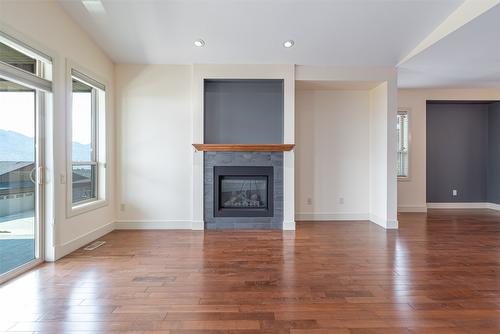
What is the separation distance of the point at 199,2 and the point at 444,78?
463 centimetres

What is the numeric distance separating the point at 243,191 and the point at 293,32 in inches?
103

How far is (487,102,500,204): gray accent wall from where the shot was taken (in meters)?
6.61

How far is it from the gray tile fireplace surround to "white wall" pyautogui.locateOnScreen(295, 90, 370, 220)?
2.57ft

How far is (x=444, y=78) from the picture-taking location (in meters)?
5.44

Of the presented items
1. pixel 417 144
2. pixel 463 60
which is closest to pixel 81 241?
pixel 463 60

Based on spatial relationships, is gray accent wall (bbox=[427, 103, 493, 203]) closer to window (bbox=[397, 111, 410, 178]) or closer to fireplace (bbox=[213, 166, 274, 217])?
window (bbox=[397, 111, 410, 178])

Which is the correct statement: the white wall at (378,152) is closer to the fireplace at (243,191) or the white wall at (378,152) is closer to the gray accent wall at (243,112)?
the gray accent wall at (243,112)

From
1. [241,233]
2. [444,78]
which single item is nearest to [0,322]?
[241,233]

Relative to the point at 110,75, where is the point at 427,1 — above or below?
above

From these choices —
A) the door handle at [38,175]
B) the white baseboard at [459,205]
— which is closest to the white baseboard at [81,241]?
the door handle at [38,175]

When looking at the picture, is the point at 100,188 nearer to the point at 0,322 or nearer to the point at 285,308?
the point at 0,322

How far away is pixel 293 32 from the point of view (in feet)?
13.3

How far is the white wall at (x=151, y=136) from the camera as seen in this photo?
15.9 feet

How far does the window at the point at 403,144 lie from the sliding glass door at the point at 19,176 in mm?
6523
